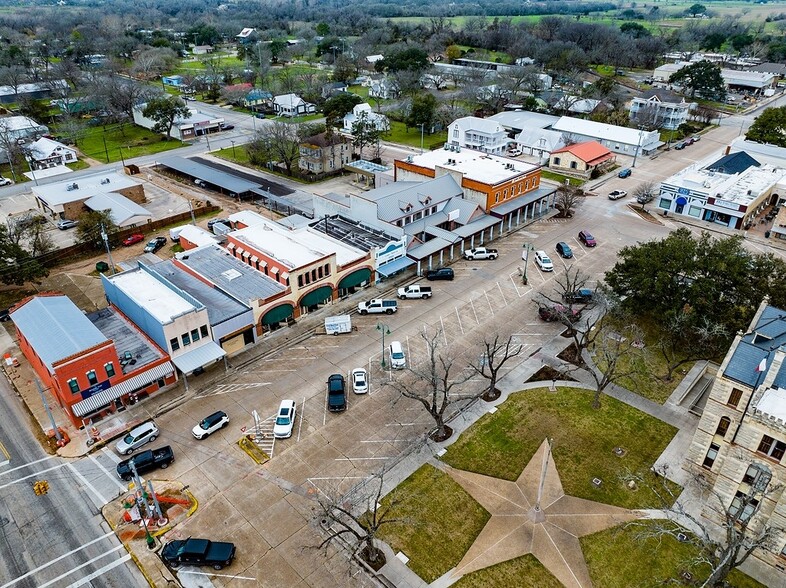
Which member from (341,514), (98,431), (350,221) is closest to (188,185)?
(350,221)

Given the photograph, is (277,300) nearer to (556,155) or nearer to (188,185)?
(188,185)

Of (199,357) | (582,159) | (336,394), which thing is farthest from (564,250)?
(199,357)

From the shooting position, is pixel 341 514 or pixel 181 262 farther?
pixel 181 262

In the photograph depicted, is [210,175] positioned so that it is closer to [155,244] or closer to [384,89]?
[155,244]

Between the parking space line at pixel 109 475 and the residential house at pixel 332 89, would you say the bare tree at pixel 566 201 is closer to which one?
the parking space line at pixel 109 475

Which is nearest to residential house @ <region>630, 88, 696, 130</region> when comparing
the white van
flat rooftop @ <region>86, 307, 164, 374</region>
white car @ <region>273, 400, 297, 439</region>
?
the white van

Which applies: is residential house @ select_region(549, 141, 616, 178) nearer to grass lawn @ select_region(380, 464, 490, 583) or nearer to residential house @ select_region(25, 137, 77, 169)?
grass lawn @ select_region(380, 464, 490, 583)

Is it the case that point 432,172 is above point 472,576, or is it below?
above
